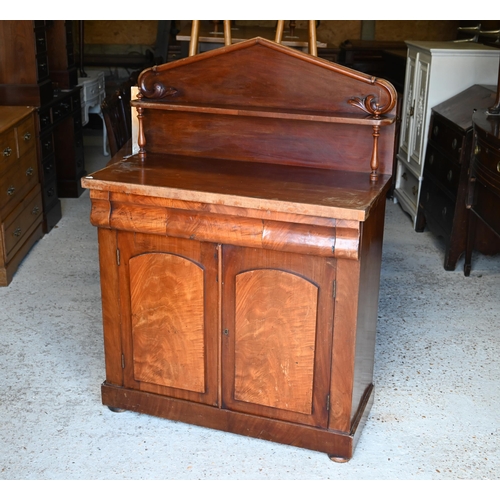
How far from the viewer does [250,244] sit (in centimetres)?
233

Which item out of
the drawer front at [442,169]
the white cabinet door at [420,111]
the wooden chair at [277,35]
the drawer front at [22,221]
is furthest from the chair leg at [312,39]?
the white cabinet door at [420,111]

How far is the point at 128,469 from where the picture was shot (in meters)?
2.45

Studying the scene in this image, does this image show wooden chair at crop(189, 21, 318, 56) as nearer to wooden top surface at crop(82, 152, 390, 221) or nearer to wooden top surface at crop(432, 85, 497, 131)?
wooden top surface at crop(82, 152, 390, 221)

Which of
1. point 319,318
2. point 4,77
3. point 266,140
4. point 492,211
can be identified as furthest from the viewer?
point 4,77

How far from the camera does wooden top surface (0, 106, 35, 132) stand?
412cm

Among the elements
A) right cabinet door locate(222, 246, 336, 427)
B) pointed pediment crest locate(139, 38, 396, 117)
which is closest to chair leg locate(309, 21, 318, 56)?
pointed pediment crest locate(139, 38, 396, 117)

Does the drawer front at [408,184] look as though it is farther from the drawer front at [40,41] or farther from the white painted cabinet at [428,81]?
the drawer front at [40,41]

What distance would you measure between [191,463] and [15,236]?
7.77ft

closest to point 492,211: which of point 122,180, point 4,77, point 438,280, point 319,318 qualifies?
point 438,280

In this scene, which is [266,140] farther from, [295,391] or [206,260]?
[295,391]

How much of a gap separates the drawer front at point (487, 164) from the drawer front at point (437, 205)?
469 millimetres

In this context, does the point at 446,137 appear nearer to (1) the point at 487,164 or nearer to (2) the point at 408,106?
(1) the point at 487,164

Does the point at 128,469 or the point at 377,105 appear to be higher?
the point at 377,105

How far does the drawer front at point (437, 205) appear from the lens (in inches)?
176
